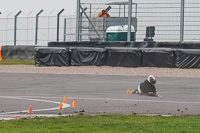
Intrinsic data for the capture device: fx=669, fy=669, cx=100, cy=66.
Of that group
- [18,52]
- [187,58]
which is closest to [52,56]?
[187,58]

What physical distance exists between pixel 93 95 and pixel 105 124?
26.5 ft

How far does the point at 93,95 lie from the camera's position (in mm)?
19031

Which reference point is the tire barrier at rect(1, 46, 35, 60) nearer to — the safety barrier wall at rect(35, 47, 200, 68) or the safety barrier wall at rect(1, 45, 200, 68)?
the safety barrier wall at rect(1, 45, 200, 68)

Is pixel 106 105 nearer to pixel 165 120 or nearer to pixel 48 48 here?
pixel 165 120

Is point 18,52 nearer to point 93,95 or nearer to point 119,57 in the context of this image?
point 119,57

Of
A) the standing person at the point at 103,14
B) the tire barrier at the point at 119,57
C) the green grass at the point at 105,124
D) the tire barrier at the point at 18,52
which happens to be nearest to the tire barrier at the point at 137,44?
the tire barrier at the point at 119,57

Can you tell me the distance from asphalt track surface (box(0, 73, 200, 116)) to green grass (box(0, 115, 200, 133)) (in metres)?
1.72

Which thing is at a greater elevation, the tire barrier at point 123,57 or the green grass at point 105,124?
the tire barrier at point 123,57

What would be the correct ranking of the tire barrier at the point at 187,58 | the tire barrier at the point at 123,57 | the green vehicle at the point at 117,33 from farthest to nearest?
the green vehicle at the point at 117,33 < the tire barrier at the point at 123,57 < the tire barrier at the point at 187,58

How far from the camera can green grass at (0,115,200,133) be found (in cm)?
1011

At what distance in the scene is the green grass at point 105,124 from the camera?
1011cm

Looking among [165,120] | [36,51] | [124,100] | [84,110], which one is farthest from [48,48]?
[165,120]

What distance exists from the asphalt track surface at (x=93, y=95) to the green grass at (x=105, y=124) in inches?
67.6

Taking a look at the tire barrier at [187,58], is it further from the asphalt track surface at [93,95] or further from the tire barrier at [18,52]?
the tire barrier at [18,52]
